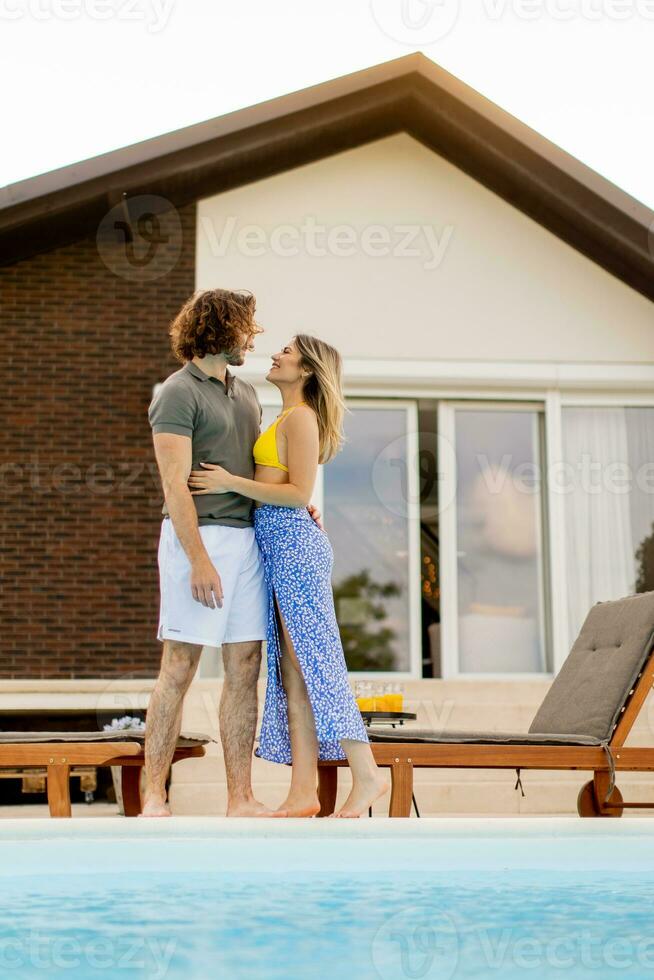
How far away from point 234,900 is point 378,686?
A: 4.69 meters

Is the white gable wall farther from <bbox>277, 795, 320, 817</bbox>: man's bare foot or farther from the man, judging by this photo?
<bbox>277, 795, 320, 817</bbox>: man's bare foot

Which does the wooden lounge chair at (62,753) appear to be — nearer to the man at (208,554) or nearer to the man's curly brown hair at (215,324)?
the man at (208,554)

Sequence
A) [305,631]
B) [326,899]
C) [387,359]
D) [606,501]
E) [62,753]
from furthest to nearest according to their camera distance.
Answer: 1. [606,501]
2. [387,359]
3. [62,753]
4. [305,631]
5. [326,899]

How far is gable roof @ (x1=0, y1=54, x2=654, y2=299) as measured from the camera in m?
8.36

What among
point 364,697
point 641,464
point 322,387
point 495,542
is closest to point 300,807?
point 322,387

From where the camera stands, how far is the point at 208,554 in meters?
3.88

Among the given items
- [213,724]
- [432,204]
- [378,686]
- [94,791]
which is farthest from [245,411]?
[432,204]

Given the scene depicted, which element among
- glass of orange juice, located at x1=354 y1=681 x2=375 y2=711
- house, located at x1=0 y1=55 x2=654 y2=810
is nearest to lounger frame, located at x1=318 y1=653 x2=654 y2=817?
glass of orange juice, located at x1=354 y1=681 x2=375 y2=711

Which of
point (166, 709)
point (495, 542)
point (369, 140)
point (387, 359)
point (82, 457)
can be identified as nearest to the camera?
point (166, 709)

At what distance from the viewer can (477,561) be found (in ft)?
28.8

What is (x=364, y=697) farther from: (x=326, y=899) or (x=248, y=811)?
(x=326, y=899)

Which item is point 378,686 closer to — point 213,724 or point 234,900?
point 213,724

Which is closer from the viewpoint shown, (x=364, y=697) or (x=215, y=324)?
(x=215, y=324)

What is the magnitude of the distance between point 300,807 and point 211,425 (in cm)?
130
